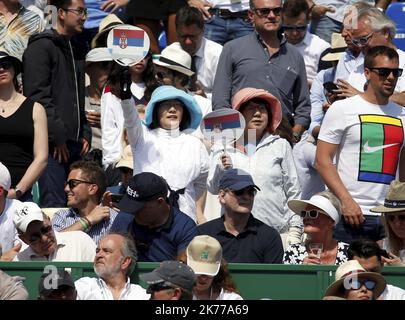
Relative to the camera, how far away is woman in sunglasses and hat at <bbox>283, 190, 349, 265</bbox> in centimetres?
1121

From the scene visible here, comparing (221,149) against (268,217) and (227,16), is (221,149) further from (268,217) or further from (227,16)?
(227,16)

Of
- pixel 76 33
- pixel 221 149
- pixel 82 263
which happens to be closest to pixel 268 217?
pixel 221 149

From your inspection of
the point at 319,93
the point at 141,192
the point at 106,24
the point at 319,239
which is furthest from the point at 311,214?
the point at 106,24

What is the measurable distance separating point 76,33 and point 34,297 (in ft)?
12.4

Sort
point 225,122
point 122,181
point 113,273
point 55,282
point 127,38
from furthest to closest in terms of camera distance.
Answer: point 122,181 < point 225,122 < point 127,38 < point 113,273 < point 55,282

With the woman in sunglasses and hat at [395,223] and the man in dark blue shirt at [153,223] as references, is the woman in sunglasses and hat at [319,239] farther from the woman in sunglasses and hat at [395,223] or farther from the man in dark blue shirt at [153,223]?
the man in dark blue shirt at [153,223]

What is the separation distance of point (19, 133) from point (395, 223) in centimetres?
316

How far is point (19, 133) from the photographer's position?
41.1 ft

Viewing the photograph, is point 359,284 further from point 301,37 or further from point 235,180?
point 301,37

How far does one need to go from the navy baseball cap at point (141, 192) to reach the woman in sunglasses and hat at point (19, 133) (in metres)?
1.31

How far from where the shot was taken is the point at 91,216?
11836 millimetres

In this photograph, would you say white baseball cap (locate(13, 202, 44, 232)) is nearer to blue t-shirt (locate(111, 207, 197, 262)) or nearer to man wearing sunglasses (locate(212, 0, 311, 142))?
blue t-shirt (locate(111, 207, 197, 262))
